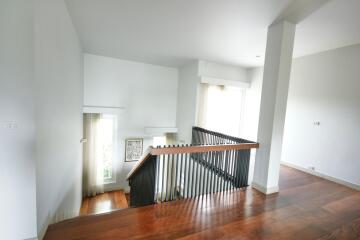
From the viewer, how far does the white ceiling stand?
2107mm

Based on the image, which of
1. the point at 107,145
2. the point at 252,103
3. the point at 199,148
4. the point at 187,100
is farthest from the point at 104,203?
the point at 252,103

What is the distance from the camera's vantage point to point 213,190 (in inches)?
103

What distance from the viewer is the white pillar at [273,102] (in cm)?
235

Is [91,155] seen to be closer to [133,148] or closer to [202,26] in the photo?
[133,148]

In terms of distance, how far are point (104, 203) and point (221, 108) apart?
4.17 meters

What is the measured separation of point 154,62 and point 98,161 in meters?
3.29

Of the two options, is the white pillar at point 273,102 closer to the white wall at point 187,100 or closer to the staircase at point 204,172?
the staircase at point 204,172

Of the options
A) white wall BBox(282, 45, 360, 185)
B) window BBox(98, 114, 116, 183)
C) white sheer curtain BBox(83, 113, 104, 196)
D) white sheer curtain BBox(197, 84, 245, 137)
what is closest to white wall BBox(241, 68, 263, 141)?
white sheer curtain BBox(197, 84, 245, 137)

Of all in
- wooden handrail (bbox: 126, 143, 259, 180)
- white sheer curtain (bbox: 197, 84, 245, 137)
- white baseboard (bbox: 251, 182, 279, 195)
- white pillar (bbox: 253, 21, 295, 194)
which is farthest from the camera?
white sheer curtain (bbox: 197, 84, 245, 137)

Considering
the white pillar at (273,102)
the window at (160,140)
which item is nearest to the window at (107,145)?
the window at (160,140)

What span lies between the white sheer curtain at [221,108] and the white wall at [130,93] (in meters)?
1.35

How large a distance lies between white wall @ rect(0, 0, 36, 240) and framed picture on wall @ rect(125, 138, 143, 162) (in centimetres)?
382

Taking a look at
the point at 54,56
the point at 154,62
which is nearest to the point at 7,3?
the point at 54,56

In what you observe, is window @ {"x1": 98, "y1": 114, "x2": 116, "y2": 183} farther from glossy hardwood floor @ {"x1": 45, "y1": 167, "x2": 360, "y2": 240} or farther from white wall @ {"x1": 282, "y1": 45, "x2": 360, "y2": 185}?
white wall @ {"x1": 282, "y1": 45, "x2": 360, "y2": 185}
